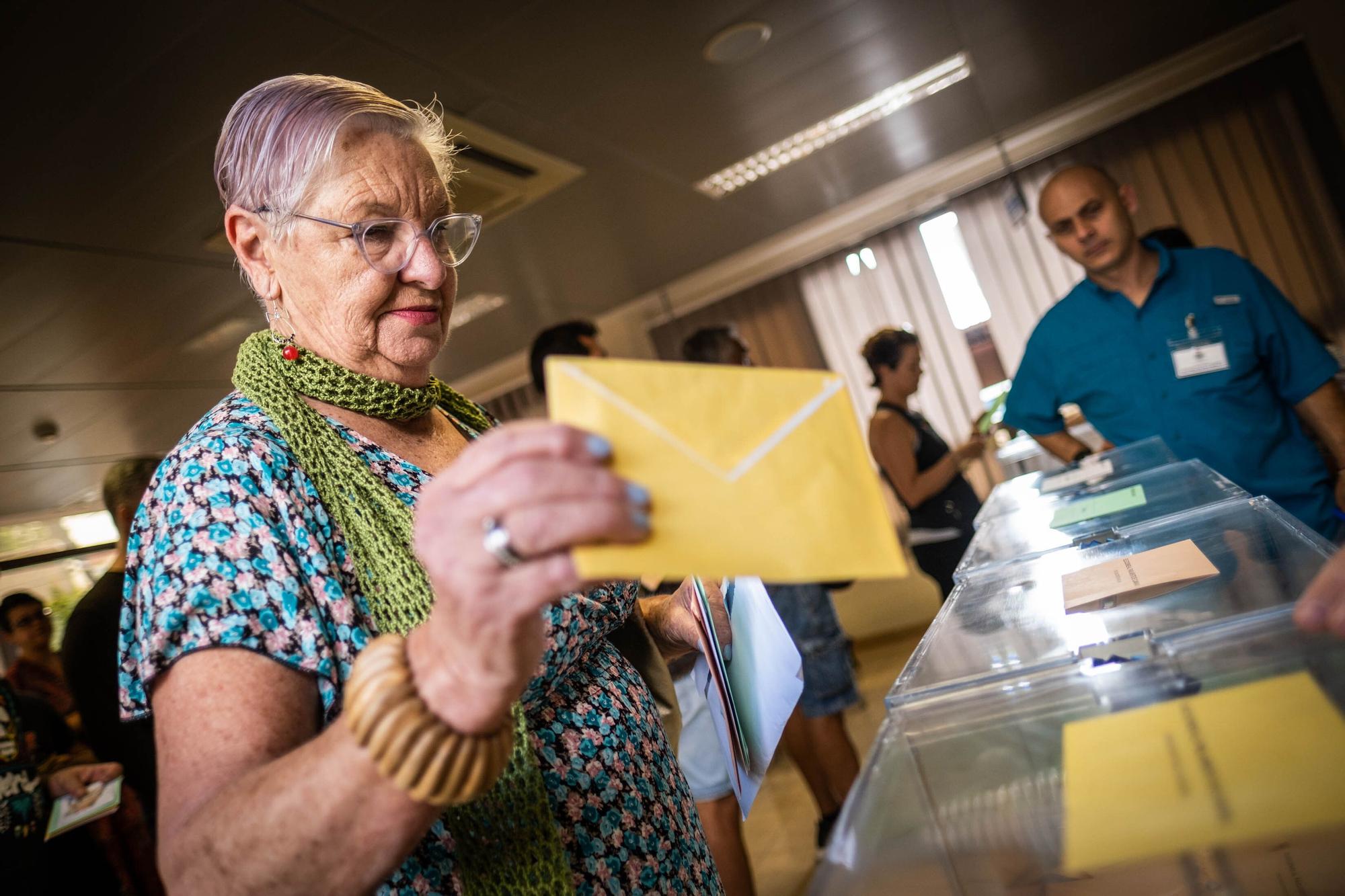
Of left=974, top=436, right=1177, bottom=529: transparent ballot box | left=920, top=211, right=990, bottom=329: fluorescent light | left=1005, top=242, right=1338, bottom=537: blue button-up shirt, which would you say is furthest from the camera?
left=920, top=211, right=990, bottom=329: fluorescent light

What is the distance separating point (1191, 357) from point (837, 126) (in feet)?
9.92

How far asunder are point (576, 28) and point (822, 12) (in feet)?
3.37

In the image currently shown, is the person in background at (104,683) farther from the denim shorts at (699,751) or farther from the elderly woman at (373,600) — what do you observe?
the elderly woman at (373,600)

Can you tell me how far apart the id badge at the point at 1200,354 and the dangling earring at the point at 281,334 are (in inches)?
85.7

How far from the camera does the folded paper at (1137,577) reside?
0.89 meters

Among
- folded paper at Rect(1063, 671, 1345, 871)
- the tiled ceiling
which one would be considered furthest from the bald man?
folded paper at Rect(1063, 671, 1345, 871)

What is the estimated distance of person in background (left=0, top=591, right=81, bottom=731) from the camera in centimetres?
436

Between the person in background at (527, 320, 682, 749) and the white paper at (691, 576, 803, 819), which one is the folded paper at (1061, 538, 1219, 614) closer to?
the white paper at (691, 576, 803, 819)

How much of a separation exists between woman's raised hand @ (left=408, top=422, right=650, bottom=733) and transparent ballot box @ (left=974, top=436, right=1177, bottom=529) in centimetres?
168

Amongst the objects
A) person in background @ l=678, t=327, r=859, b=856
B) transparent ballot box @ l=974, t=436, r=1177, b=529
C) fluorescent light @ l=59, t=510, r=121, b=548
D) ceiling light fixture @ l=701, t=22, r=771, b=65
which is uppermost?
ceiling light fixture @ l=701, t=22, r=771, b=65

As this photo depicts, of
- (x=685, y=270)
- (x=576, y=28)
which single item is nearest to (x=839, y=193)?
(x=685, y=270)

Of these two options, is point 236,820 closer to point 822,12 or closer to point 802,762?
point 802,762

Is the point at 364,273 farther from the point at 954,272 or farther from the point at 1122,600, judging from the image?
the point at 954,272

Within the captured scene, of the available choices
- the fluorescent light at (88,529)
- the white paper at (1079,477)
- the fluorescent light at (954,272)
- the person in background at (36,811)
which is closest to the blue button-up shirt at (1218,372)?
the white paper at (1079,477)
